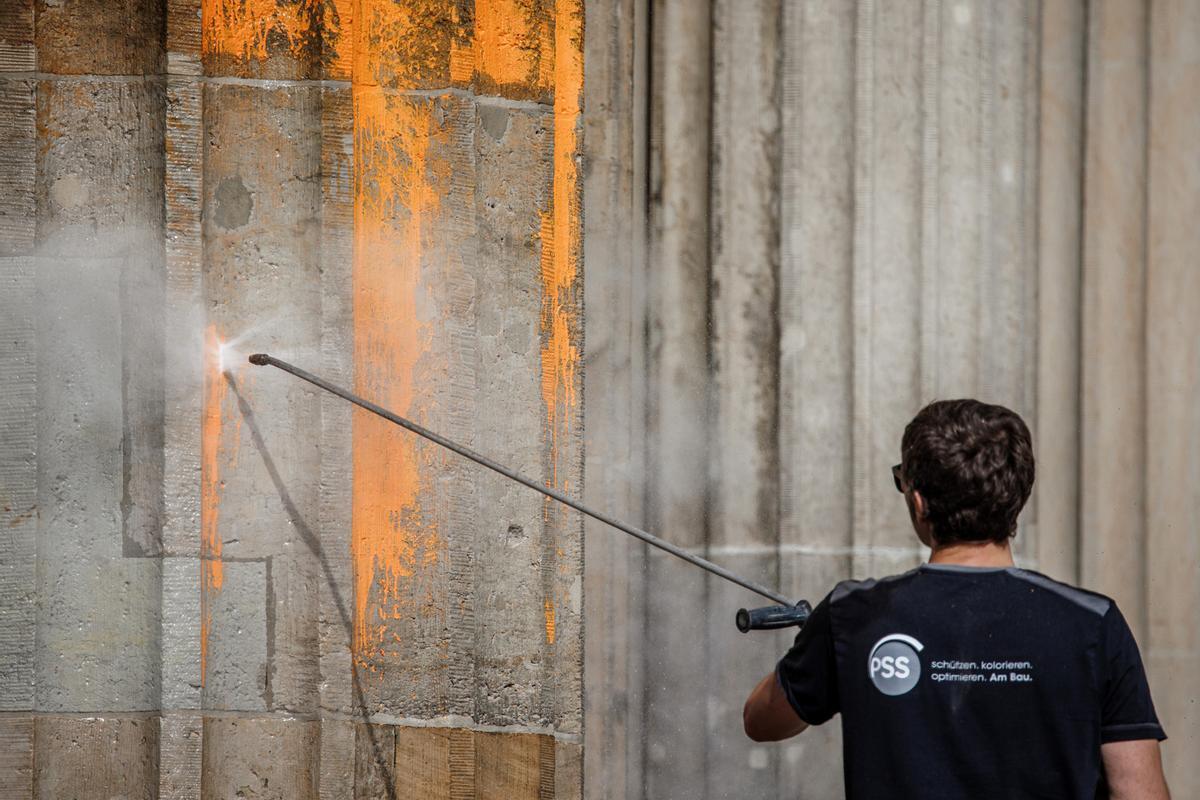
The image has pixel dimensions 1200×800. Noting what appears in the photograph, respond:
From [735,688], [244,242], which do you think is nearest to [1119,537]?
[735,688]

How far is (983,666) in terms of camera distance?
1.74 m

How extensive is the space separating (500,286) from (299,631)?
103 centimetres

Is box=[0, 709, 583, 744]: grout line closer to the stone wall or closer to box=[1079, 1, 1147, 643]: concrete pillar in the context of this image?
the stone wall

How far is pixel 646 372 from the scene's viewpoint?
3.26m

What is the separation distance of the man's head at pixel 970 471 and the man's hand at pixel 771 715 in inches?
14.6

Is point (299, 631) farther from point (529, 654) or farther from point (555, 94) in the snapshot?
point (555, 94)

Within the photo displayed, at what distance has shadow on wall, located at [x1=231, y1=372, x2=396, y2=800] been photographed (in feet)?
9.58

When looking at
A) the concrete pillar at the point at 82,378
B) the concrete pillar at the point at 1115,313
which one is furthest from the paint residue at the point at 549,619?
the concrete pillar at the point at 1115,313

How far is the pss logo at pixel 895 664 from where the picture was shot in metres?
1.76

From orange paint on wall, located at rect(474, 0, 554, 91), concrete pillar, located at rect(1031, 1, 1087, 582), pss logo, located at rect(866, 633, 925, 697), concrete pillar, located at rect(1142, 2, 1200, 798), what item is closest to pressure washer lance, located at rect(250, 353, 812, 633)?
pss logo, located at rect(866, 633, 925, 697)

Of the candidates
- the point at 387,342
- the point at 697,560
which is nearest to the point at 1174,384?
the point at 697,560

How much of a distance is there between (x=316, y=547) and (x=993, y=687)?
178 centimetres

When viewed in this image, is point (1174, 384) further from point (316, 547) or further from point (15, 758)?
point (15, 758)

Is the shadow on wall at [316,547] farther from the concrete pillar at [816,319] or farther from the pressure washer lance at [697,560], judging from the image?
the concrete pillar at [816,319]
